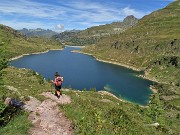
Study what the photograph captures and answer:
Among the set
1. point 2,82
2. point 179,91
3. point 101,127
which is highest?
point 2,82

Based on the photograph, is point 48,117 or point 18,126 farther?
point 48,117

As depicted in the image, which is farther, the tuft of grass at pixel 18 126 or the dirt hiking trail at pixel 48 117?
the dirt hiking trail at pixel 48 117

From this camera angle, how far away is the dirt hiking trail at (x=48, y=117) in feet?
97.0

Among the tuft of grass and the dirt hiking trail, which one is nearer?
the tuft of grass

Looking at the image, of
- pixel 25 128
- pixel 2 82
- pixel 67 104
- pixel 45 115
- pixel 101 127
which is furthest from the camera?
pixel 67 104

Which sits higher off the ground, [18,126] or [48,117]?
[18,126]

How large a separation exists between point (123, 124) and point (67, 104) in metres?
7.88

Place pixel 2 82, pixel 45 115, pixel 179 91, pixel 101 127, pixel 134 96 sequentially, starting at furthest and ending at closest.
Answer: pixel 179 91 < pixel 134 96 < pixel 45 115 < pixel 101 127 < pixel 2 82

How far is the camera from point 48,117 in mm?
32906

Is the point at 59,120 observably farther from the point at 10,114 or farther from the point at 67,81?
the point at 67,81

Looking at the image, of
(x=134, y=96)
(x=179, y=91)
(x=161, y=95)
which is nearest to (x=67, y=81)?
(x=134, y=96)

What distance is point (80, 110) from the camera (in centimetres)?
3506

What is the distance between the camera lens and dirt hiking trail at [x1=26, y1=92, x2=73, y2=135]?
29567 mm

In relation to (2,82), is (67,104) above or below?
below
